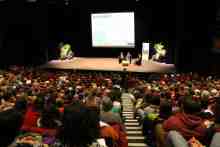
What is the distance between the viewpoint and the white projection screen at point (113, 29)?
2164cm

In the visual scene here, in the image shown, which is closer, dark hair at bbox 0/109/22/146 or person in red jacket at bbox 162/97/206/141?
dark hair at bbox 0/109/22/146

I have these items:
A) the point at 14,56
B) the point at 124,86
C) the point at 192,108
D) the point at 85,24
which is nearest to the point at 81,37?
the point at 85,24

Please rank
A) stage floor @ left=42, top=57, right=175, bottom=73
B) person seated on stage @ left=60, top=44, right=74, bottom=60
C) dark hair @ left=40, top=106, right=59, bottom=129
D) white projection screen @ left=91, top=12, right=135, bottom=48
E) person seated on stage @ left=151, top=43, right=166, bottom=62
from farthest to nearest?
person seated on stage @ left=60, top=44, right=74, bottom=60 < white projection screen @ left=91, top=12, right=135, bottom=48 < person seated on stage @ left=151, top=43, right=166, bottom=62 < stage floor @ left=42, top=57, right=175, bottom=73 < dark hair @ left=40, top=106, right=59, bottom=129

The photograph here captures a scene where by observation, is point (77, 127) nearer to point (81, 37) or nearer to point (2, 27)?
point (2, 27)

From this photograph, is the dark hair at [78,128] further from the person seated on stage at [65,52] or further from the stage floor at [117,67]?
the person seated on stage at [65,52]

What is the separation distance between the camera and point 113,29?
866 inches

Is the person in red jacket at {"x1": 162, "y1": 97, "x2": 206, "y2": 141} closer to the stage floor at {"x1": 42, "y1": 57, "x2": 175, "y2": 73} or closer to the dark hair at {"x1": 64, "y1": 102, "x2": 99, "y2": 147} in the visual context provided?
the dark hair at {"x1": 64, "y1": 102, "x2": 99, "y2": 147}

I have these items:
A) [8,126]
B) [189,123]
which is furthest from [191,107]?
[8,126]

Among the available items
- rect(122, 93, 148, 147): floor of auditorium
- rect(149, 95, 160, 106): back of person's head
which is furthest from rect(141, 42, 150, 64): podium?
rect(149, 95, 160, 106): back of person's head

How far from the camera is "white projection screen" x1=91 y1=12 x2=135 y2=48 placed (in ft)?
71.0

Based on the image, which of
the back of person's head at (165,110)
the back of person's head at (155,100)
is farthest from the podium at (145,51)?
the back of person's head at (165,110)

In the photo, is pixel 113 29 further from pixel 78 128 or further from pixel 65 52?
pixel 78 128

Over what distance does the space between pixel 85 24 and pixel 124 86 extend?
31.1ft

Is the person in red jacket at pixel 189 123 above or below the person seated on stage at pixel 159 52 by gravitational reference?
below
